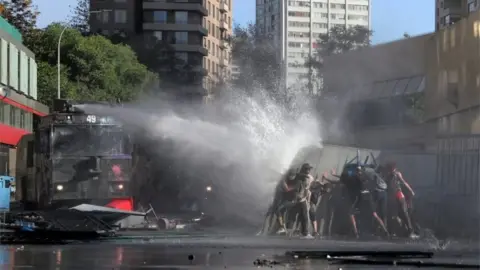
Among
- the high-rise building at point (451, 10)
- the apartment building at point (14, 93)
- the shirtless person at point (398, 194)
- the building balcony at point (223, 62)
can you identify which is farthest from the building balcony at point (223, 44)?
the shirtless person at point (398, 194)

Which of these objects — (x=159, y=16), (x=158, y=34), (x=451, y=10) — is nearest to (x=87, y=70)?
(x=451, y=10)

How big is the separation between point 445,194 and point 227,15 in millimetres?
120009

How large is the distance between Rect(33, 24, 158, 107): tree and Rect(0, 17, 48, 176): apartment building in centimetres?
183

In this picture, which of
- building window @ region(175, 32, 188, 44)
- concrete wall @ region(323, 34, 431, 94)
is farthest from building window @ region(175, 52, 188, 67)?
concrete wall @ region(323, 34, 431, 94)

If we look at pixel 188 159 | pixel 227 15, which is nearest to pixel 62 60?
pixel 188 159

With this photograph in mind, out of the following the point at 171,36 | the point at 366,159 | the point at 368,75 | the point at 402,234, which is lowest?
the point at 402,234

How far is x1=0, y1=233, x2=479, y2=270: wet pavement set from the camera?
16219mm

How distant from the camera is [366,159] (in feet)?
90.7

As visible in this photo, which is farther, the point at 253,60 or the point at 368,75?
the point at 253,60

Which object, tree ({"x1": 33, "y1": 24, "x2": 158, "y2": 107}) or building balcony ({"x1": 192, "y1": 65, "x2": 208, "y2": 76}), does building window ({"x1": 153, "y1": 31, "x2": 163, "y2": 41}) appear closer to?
building balcony ({"x1": 192, "y1": 65, "x2": 208, "y2": 76})

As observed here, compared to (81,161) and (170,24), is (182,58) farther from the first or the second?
(81,161)

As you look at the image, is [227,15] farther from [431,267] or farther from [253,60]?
[431,267]

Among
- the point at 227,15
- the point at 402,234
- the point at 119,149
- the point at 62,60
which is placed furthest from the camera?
the point at 227,15

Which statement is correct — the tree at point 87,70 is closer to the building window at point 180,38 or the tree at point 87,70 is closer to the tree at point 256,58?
the tree at point 256,58
